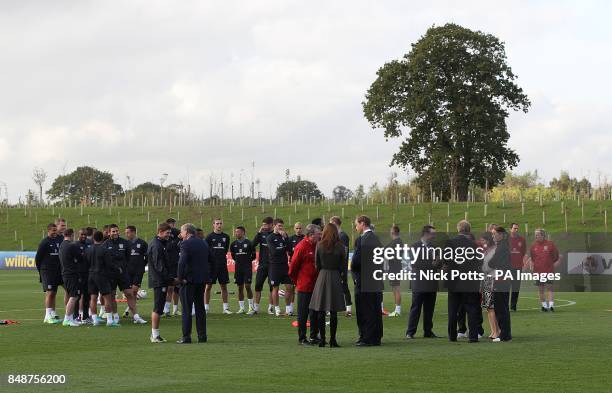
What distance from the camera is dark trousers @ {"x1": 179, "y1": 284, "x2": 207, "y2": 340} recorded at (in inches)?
759

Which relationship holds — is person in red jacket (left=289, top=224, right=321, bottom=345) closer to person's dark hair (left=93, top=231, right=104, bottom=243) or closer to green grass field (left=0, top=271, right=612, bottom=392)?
green grass field (left=0, top=271, right=612, bottom=392)

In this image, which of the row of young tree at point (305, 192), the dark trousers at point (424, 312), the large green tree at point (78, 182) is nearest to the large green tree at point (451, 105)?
the row of young tree at point (305, 192)

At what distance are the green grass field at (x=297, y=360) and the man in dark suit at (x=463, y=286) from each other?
1.43ft

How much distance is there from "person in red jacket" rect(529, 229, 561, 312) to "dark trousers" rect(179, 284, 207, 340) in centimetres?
1134

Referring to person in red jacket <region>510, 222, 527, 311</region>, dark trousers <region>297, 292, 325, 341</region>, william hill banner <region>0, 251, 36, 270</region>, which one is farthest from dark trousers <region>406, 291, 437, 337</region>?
william hill banner <region>0, 251, 36, 270</region>

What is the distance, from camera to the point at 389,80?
256 ft

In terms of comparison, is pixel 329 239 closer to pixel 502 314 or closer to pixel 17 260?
pixel 502 314

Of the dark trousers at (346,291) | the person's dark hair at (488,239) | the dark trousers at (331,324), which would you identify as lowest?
the dark trousers at (331,324)

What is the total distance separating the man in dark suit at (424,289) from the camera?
2056 centimetres

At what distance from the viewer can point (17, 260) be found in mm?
64875

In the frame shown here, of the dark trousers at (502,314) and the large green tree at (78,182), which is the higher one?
the large green tree at (78,182)

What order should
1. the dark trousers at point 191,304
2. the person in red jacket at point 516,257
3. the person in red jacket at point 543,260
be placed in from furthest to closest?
1. the person in red jacket at point 543,260
2. the person in red jacket at point 516,257
3. the dark trousers at point 191,304

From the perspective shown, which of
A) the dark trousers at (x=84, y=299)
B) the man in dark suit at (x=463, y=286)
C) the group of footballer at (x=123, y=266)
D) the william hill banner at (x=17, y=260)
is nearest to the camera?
the man in dark suit at (x=463, y=286)

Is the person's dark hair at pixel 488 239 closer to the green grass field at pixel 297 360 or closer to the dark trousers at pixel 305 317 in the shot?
the green grass field at pixel 297 360
